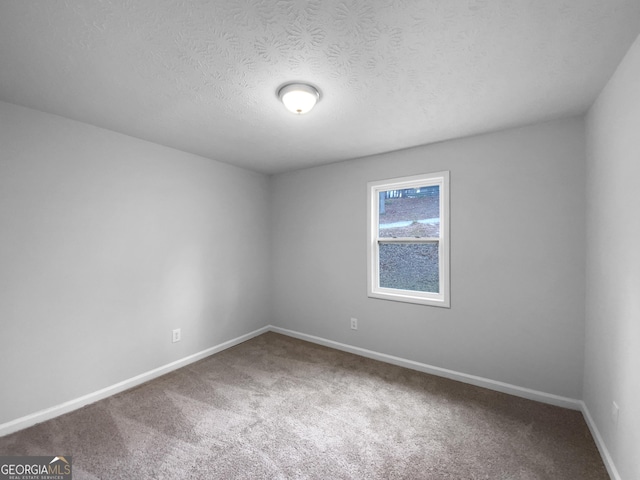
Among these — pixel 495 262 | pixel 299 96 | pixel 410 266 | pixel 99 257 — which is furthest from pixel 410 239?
pixel 99 257

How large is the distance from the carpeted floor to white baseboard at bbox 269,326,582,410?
3.1 inches

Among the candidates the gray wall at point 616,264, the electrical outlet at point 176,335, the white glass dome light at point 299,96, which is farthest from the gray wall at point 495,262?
the electrical outlet at point 176,335

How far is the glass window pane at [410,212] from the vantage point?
116 inches

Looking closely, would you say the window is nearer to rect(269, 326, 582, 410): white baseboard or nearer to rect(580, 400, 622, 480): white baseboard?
rect(269, 326, 582, 410): white baseboard

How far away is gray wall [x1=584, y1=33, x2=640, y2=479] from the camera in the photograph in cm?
139

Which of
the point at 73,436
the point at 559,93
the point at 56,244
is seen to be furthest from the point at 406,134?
the point at 73,436

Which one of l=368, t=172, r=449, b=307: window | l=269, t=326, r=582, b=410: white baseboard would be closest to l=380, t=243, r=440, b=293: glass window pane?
l=368, t=172, r=449, b=307: window

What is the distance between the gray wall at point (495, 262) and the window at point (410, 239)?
0.10 m

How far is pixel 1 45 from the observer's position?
4.58 feet

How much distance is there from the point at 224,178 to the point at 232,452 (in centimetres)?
284

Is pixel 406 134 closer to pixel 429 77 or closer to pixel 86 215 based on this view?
pixel 429 77

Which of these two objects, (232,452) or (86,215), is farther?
(86,215)

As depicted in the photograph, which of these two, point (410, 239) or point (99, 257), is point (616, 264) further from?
point (99, 257)

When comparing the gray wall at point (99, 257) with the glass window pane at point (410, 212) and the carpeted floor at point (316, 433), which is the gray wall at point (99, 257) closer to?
the carpeted floor at point (316, 433)
